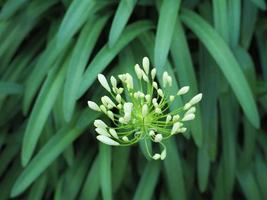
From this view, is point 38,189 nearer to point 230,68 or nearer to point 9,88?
point 9,88

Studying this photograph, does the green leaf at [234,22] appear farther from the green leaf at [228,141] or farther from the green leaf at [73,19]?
the green leaf at [73,19]

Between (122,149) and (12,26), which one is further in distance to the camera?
(12,26)

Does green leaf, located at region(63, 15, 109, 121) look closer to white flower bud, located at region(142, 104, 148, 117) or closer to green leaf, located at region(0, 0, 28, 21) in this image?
green leaf, located at region(0, 0, 28, 21)

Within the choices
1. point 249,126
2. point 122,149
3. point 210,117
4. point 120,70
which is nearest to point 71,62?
point 120,70

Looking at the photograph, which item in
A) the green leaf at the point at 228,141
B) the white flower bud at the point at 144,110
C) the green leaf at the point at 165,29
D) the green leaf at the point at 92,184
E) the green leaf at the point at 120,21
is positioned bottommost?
the green leaf at the point at 228,141

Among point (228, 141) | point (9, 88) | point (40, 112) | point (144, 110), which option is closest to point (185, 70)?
point (228, 141)

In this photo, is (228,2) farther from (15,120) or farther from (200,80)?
(15,120)

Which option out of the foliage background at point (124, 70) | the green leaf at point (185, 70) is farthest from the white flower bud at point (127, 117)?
the green leaf at point (185, 70)
